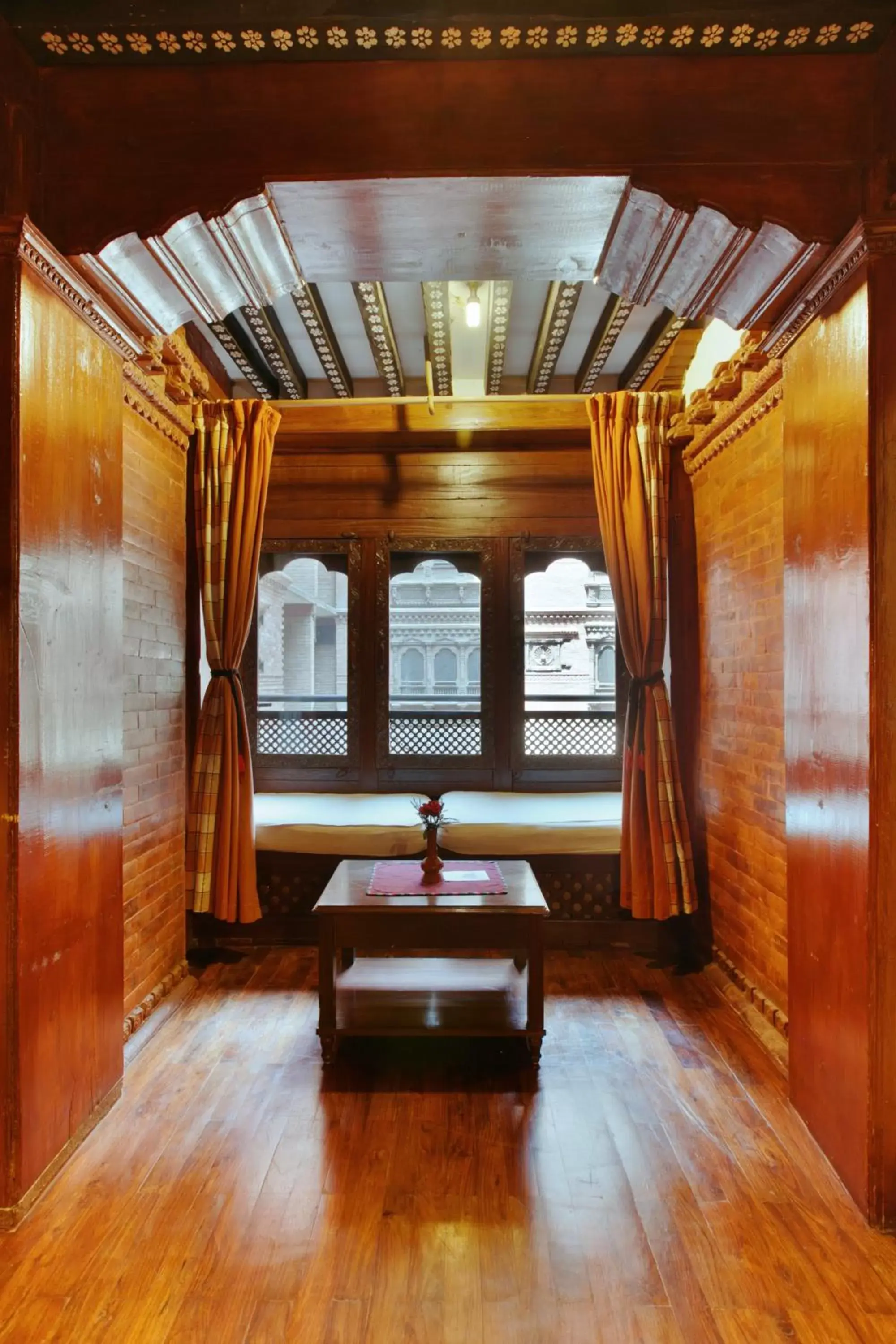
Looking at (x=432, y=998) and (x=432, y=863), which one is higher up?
(x=432, y=863)

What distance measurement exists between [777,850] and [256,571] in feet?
9.00

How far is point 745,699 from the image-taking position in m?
3.35

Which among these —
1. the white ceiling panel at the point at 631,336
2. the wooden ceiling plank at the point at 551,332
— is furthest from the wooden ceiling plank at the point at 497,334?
the white ceiling panel at the point at 631,336

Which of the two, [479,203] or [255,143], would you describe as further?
[479,203]

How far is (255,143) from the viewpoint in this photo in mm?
2129

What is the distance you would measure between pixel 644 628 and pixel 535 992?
1885mm

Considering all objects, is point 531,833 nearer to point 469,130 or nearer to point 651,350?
point 651,350

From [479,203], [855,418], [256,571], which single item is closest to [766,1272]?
[855,418]

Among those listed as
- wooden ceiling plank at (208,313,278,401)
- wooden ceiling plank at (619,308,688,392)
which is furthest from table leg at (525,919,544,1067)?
wooden ceiling plank at (208,313,278,401)

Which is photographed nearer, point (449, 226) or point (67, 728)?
point (67, 728)

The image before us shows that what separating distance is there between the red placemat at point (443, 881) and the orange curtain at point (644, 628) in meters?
0.85

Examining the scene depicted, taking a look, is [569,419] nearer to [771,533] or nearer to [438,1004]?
[771,533]

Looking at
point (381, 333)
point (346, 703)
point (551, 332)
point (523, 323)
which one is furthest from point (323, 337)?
point (346, 703)

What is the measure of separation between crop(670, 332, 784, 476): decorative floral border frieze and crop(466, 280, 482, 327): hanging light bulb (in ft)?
3.67
